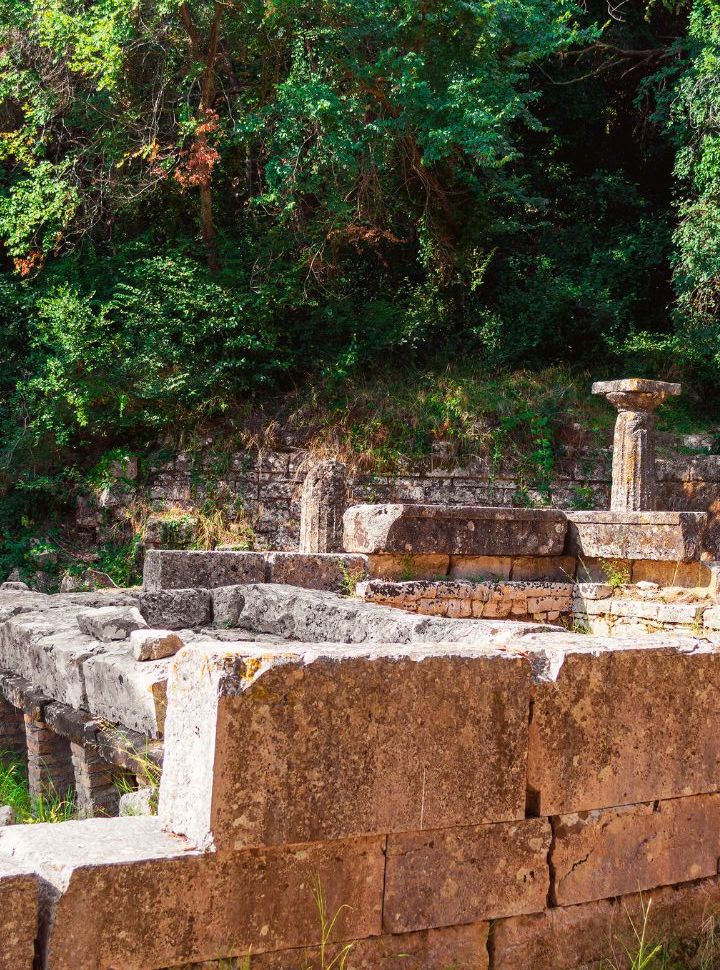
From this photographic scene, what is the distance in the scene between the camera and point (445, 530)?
8.74 meters

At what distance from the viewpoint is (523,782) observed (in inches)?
129

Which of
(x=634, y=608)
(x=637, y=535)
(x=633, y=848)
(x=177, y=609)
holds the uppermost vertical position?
(x=637, y=535)

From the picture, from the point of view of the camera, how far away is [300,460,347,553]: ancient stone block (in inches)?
412

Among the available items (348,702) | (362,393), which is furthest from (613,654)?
(362,393)

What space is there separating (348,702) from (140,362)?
14536 millimetres

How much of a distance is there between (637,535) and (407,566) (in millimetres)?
2201

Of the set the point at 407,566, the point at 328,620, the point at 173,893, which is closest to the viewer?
the point at 173,893

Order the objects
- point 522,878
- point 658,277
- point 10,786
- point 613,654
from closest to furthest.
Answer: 1. point 522,878
2. point 613,654
3. point 10,786
4. point 658,277

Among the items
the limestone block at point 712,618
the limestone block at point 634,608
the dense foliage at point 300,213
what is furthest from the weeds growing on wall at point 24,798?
the dense foliage at point 300,213

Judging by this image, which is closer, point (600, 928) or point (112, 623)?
point (600, 928)

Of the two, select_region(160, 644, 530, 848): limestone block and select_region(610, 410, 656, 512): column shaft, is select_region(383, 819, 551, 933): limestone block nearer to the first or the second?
select_region(160, 644, 530, 848): limestone block

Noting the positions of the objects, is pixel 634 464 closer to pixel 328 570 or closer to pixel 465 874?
pixel 328 570

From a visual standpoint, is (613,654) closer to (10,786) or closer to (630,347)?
(10,786)

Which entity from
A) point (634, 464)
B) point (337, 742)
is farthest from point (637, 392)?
point (337, 742)
